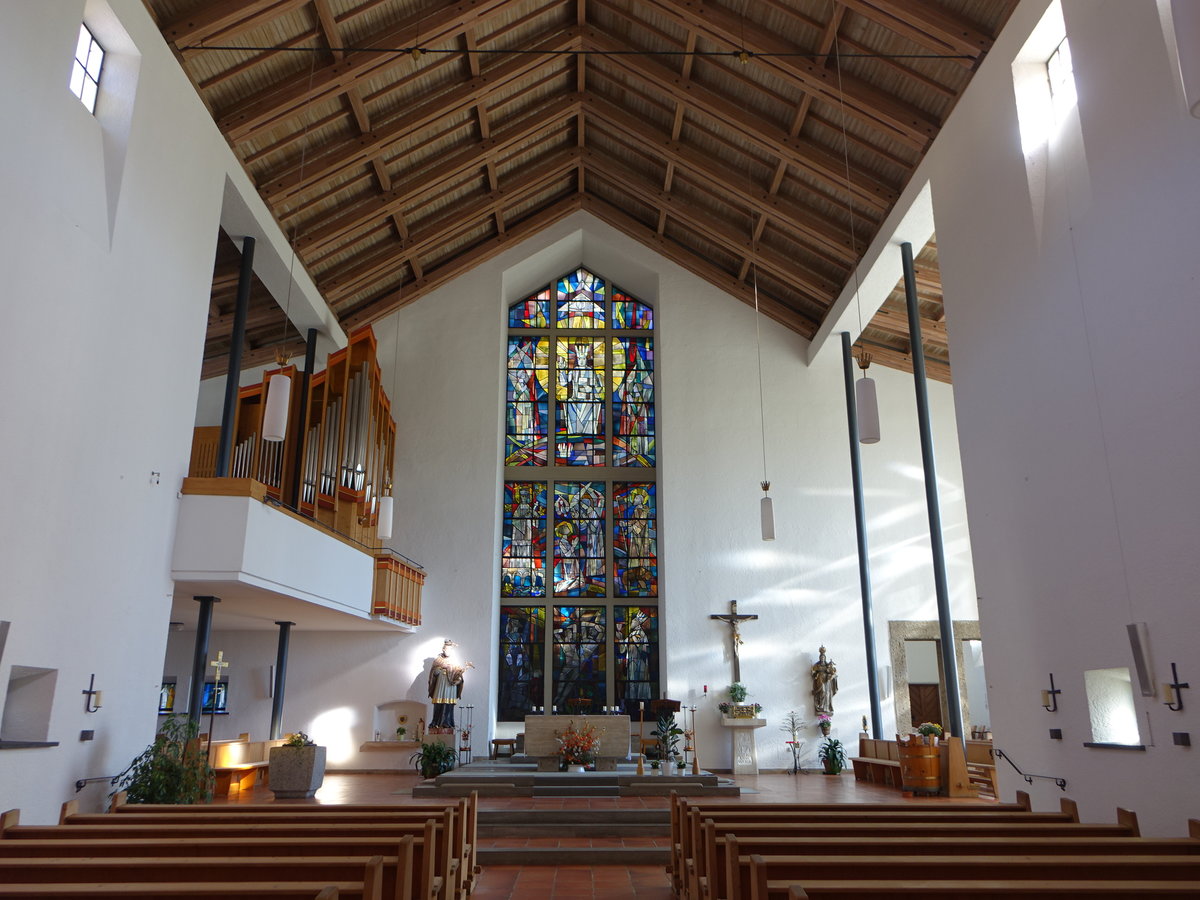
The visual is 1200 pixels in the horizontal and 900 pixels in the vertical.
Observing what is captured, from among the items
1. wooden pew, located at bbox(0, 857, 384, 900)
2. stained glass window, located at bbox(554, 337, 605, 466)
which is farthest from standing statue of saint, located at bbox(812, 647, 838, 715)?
wooden pew, located at bbox(0, 857, 384, 900)

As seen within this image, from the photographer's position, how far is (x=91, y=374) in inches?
271

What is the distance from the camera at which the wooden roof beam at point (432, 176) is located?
1230cm

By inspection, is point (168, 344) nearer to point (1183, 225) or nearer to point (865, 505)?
point (1183, 225)

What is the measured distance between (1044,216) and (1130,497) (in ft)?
7.94

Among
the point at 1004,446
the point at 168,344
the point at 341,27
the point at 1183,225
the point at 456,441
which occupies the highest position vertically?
the point at 341,27

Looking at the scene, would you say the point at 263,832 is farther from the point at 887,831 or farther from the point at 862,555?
the point at 862,555

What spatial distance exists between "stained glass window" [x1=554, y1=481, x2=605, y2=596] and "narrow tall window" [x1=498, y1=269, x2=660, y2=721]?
17 mm

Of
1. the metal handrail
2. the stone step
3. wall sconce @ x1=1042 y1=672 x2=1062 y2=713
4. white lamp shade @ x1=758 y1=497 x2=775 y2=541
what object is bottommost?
the stone step

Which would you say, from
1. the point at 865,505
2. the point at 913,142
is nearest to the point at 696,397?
the point at 865,505

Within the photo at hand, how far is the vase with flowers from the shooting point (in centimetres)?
1092

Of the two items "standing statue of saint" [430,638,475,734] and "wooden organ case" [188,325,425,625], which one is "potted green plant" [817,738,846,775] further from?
"wooden organ case" [188,325,425,625]

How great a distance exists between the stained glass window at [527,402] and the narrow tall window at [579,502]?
0.7 inches

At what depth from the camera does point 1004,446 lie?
7.69 m

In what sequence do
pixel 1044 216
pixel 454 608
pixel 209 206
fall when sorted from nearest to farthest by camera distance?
1. pixel 1044 216
2. pixel 209 206
3. pixel 454 608
